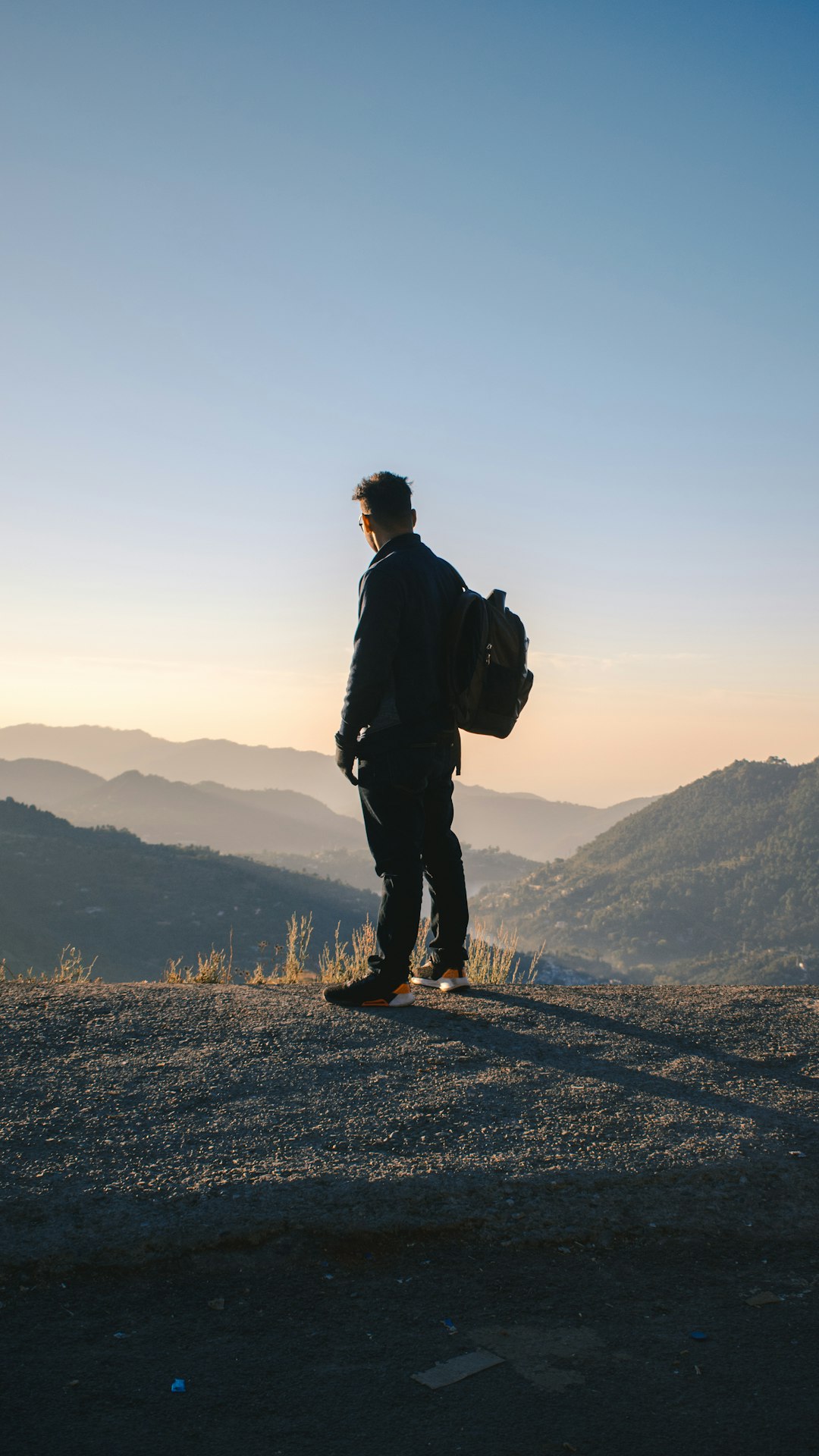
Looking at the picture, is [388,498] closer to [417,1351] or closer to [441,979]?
[441,979]

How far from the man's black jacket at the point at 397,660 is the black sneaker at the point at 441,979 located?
1409 millimetres

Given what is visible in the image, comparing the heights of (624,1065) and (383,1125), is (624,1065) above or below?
above

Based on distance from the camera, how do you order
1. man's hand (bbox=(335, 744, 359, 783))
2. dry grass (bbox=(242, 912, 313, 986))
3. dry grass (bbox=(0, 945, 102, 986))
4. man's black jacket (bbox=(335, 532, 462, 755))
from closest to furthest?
man's black jacket (bbox=(335, 532, 462, 755)) < man's hand (bbox=(335, 744, 359, 783)) < dry grass (bbox=(0, 945, 102, 986)) < dry grass (bbox=(242, 912, 313, 986))

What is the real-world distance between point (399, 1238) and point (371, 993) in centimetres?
190

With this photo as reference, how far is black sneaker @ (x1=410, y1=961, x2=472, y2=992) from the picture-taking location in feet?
16.7

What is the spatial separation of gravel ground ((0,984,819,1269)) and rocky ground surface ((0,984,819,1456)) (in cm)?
1

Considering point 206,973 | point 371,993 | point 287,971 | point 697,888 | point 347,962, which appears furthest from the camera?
point 697,888

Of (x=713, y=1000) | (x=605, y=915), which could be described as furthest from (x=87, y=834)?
(x=713, y=1000)

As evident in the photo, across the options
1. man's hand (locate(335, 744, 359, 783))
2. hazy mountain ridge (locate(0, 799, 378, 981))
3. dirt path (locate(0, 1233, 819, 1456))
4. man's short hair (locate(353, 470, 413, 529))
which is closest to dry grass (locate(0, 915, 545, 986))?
man's hand (locate(335, 744, 359, 783))

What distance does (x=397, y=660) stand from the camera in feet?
14.7

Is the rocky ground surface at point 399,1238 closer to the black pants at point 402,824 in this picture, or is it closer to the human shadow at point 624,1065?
the human shadow at point 624,1065

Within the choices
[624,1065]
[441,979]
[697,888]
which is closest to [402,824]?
[441,979]

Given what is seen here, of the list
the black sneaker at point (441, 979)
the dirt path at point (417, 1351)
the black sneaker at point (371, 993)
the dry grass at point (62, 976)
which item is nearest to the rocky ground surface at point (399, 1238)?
the dirt path at point (417, 1351)

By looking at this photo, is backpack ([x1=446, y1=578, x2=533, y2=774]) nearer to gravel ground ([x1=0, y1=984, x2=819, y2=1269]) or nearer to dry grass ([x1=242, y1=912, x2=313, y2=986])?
gravel ground ([x1=0, y1=984, x2=819, y2=1269])
